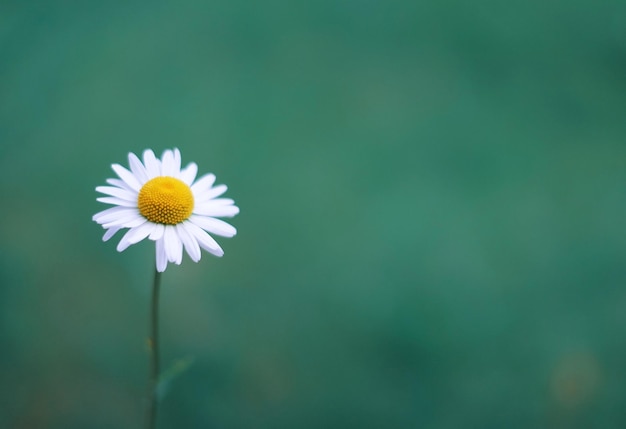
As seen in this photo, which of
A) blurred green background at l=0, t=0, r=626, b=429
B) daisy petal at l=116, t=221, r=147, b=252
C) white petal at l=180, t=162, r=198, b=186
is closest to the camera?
daisy petal at l=116, t=221, r=147, b=252

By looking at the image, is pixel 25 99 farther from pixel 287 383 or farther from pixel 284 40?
pixel 287 383

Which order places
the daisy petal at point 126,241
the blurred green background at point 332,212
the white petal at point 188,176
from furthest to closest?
the blurred green background at point 332,212 < the white petal at point 188,176 < the daisy petal at point 126,241

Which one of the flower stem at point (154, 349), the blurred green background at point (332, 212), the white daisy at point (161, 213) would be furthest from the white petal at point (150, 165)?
the blurred green background at point (332, 212)

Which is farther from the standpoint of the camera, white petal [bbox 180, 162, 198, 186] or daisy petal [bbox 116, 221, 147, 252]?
white petal [bbox 180, 162, 198, 186]

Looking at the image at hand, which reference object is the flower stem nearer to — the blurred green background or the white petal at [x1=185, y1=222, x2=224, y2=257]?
the white petal at [x1=185, y1=222, x2=224, y2=257]

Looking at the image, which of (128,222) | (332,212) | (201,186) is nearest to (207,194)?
(201,186)

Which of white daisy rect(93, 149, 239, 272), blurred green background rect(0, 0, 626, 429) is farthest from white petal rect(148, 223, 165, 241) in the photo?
blurred green background rect(0, 0, 626, 429)

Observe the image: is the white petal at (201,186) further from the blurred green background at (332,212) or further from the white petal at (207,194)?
the blurred green background at (332,212)

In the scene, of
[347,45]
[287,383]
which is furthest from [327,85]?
[287,383]

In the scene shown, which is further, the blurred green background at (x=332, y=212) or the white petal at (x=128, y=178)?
the blurred green background at (x=332, y=212)
